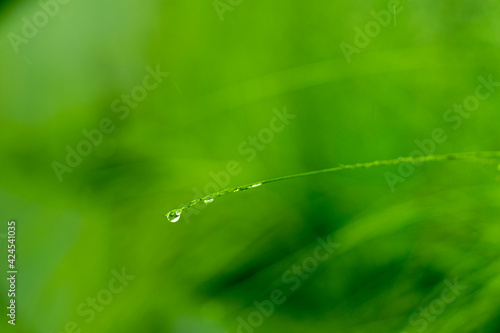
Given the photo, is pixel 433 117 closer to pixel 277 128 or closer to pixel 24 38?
pixel 277 128

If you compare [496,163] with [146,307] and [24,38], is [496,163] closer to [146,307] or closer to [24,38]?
[146,307]

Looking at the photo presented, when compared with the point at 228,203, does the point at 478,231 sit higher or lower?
lower

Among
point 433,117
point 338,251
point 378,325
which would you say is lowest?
point 378,325

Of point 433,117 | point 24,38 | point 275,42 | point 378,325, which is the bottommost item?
point 378,325

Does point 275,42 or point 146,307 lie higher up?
point 275,42

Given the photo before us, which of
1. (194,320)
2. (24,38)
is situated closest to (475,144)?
(194,320)

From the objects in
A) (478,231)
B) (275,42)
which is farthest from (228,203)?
(478,231)
